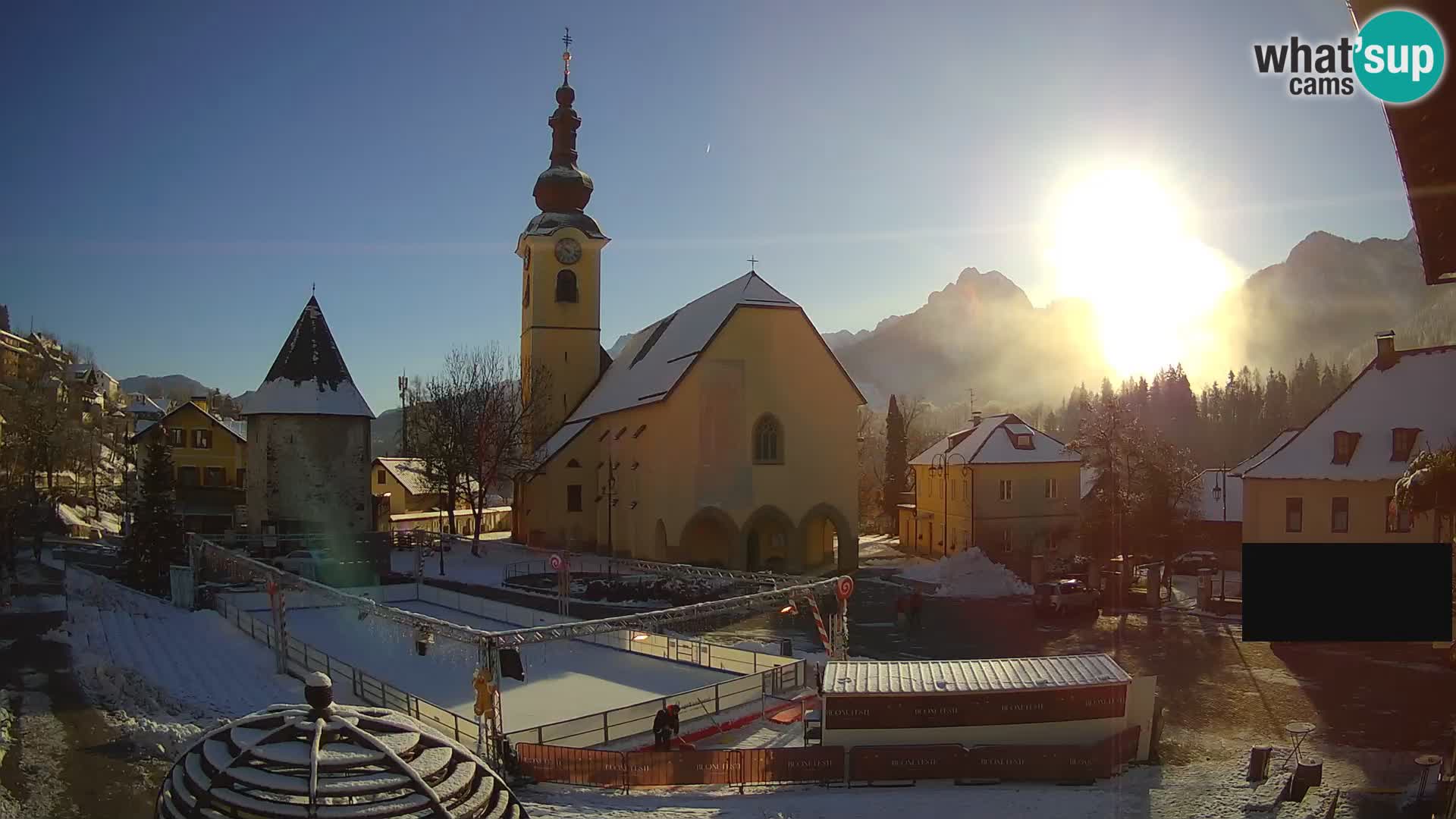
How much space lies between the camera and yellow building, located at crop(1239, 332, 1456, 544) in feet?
95.9

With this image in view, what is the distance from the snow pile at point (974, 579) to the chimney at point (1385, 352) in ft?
45.4

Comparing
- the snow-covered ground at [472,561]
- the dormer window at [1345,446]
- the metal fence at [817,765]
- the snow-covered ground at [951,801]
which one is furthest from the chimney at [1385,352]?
the snow-covered ground at [472,561]

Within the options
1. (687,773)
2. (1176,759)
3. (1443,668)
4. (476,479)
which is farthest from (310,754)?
(476,479)

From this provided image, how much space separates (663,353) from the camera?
1833 inches

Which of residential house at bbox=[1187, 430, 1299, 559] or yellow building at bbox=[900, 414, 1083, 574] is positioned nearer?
yellow building at bbox=[900, 414, 1083, 574]

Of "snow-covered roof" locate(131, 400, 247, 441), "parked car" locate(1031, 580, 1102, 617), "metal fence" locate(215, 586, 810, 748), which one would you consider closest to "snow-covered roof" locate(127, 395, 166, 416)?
"snow-covered roof" locate(131, 400, 247, 441)

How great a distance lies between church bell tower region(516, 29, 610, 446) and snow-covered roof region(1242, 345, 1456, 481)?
35.1 m

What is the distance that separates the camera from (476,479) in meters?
49.8

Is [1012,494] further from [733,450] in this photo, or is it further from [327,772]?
[327,772]

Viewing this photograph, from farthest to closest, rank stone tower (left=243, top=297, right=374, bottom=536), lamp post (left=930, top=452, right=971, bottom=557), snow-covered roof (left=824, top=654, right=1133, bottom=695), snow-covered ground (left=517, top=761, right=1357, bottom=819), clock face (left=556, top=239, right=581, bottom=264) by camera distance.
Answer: clock face (left=556, top=239, right=581, bottom=264) < lamp post (left=930, top=452, right=971, bottom=557) < stone tower (left=243, top=297, right=374, bottom=536) < snow-covered roof (left=824, top=654, right=1133, bottom=695) < snow-covered ground (left=517, top=761, right=1357, bottom=819)

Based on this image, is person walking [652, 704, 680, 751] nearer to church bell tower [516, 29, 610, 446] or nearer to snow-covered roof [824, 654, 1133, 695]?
snow-covered roof [824, 654, 1133, 695]

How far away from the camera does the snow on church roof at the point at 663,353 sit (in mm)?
40969

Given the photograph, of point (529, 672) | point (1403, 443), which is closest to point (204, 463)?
point (529, 672)

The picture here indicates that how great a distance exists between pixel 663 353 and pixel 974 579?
18734 mm
